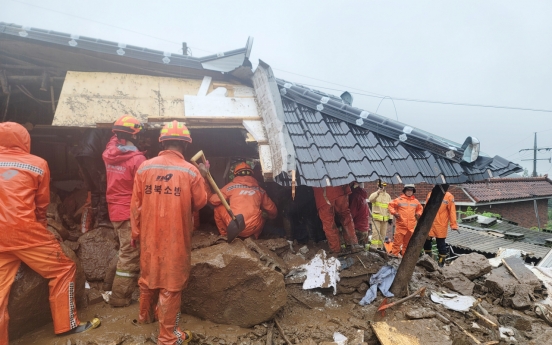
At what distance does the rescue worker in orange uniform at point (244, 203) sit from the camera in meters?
4.34

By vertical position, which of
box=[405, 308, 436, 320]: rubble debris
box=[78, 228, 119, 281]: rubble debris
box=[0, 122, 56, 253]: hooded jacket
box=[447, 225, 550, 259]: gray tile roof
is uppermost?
box=[0, 122, 56, 253]: hooded jacket

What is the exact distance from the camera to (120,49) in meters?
4.21

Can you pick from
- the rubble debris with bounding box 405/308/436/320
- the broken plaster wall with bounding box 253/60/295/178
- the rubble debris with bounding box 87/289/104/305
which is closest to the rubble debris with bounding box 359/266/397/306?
the rubble debris with bounding box 405/308/436/320

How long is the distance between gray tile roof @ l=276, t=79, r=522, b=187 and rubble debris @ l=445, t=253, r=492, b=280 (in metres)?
2.91

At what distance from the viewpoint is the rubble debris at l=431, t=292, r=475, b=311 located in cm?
459

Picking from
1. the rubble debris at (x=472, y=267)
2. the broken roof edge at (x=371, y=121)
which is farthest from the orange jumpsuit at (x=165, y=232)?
the rubble debris at (x=472, y=267)

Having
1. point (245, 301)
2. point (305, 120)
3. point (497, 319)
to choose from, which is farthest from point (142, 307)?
point (497, 319)

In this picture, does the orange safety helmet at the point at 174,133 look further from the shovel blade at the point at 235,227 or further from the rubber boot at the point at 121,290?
the rubber boot at the point at 121,290

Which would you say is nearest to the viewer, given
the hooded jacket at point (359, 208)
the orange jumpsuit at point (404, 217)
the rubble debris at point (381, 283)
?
the rubble debris at point (381, 283)

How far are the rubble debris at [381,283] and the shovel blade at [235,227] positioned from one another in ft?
7.23

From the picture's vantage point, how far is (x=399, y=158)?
13.8 feet

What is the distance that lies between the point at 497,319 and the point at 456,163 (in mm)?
2594

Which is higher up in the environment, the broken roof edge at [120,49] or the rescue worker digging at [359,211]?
the broken roof edge at [120,49]

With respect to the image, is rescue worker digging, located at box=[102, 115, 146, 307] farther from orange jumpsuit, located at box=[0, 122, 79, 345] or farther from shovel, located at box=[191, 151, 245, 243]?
shovel, located at box=[191, 151, 245, 243]
